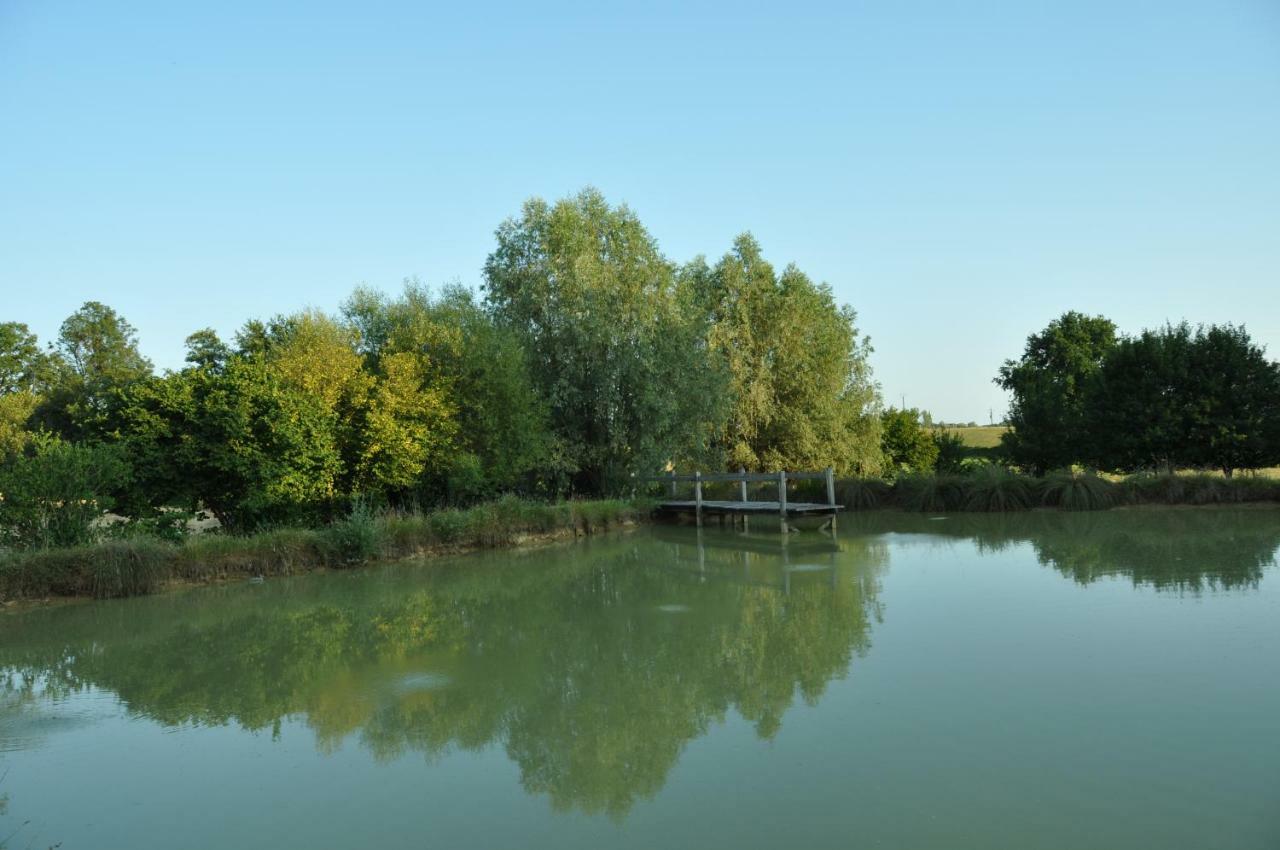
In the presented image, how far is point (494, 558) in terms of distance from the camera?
1623cm

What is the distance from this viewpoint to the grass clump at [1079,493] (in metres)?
21.5

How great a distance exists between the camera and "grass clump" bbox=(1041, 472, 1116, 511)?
21.5m

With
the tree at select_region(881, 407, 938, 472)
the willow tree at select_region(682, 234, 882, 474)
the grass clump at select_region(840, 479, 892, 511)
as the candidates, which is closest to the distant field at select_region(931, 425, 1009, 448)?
the tree at select_region(881, 407, 938, 472)

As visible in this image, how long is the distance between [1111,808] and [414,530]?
13398 mm

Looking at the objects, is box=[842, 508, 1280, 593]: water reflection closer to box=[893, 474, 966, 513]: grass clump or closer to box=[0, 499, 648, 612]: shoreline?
box=[893, 474, 966, 513]: grass clump

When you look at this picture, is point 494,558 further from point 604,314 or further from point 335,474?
point 604,314

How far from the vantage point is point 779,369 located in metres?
28.5

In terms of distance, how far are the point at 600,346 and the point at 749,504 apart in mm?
5975

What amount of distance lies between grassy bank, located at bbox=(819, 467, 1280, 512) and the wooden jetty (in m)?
2.64

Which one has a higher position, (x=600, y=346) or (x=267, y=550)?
(x=600, y=346)

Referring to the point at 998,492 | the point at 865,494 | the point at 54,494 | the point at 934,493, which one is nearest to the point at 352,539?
the point at 54,494

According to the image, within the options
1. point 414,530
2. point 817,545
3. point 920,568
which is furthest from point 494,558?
point 920,568

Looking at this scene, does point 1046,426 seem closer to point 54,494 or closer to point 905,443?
point 905,443

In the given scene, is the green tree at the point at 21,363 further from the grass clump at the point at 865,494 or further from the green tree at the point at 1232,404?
the green tree at the point at 1232,404
